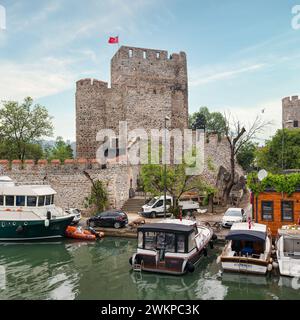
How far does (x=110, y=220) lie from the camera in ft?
72.2

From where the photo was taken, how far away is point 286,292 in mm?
12461

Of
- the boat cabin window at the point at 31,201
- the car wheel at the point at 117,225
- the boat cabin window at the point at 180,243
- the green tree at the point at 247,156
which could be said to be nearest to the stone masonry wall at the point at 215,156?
the green tree at the point at 247,156

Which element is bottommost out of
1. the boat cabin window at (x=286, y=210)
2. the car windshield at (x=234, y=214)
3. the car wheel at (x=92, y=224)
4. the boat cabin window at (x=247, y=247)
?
the car wheel at (x=92, y=224)

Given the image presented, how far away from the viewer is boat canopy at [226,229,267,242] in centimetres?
1445

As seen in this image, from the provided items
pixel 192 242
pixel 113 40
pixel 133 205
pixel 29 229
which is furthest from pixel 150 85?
pixel 192 242

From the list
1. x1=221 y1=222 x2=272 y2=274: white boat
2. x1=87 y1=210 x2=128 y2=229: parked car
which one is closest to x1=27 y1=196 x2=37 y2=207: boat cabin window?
x1=87 y1=210 x2=128 y2=229: parked car

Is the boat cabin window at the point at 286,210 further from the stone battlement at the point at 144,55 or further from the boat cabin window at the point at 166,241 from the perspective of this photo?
the stone battlement at the point at 144,55

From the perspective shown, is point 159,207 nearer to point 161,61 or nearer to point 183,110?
point 183,110

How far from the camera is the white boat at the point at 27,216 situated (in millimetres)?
20297

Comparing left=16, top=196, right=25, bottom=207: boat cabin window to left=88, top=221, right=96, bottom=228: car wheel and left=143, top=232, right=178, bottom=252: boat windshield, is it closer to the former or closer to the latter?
left=88, top=221, right=96, bottom=228: car wheel

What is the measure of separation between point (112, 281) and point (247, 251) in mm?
5978

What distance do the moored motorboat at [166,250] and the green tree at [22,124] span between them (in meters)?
21.3

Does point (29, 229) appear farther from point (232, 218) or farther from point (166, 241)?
point (232, 218)

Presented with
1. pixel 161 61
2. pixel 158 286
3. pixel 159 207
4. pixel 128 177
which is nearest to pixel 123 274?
pixel 158 286
